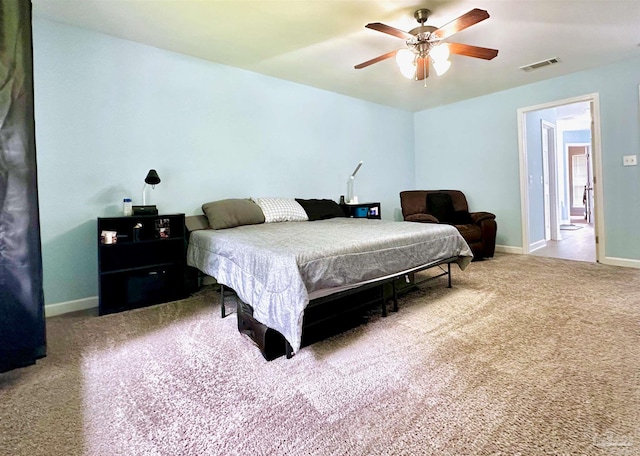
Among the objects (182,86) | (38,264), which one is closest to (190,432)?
(38,264)

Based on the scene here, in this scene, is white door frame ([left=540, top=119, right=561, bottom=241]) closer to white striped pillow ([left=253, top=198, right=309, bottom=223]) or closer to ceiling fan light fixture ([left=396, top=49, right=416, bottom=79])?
ceiling fan light fixture ([left=396, top=49, right=416, bottom=79])

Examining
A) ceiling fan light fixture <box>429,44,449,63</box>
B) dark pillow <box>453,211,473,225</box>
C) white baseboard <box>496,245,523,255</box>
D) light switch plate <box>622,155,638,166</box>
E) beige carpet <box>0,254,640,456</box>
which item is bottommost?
beige carpet <box>0,254,640,456</box>

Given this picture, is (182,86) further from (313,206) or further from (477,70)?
(477,70)

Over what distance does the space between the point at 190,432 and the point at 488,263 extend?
399 cm

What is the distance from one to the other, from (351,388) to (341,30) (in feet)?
9.55

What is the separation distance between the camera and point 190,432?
4.21 feet

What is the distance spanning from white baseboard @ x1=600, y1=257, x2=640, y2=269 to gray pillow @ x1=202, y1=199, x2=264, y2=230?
4.33 metres

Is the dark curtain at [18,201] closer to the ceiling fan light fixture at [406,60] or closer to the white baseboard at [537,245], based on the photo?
the ceiling fan light fixture at [406,60]

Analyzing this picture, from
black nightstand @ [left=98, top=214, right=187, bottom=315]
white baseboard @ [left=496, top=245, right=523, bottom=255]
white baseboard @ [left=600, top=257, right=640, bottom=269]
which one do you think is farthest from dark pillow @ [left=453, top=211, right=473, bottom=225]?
black nightstand @ [left=98, top=214, right=187, bottom=315]

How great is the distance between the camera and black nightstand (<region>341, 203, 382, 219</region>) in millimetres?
4543

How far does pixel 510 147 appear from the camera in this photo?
15.7 ft

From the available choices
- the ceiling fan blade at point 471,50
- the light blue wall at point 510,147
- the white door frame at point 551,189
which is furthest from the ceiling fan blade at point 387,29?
the white door frame at point 551,189

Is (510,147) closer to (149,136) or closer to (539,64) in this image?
(539,64)

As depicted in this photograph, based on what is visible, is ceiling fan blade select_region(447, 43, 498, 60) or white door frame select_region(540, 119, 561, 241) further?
white door frame select_region(540, 119, 561, 241)
